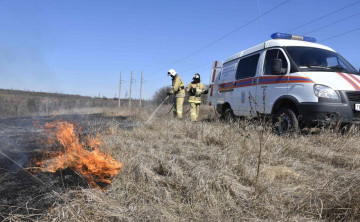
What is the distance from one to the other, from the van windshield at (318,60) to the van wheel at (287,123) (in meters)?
0.89

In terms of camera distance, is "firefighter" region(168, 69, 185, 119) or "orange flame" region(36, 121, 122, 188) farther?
"firefighter" region(168, 69, 185, 119)

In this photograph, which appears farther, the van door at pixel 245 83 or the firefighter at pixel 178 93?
the firefighter at pixel 178 93

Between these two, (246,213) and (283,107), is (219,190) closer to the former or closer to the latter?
(246,213)

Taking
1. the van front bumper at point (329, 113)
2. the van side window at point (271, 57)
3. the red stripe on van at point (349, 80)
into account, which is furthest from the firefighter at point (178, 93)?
the red stripe on van at point (349, 80)

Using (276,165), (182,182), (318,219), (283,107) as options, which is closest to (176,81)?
(283,107)

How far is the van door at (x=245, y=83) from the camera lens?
234 inches

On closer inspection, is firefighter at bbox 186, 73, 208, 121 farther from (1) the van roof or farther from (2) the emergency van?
(1) the van roof

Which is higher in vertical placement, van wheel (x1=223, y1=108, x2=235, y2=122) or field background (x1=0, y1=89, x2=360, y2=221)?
van wheel (x1=223, y1=108, x2=235, y2=122)

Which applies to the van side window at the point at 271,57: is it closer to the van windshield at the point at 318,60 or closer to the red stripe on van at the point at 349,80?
the van windshield at the point at 318,60

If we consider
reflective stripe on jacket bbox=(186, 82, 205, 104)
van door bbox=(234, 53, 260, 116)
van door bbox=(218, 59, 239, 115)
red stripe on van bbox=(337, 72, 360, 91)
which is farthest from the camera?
reflective stripe on jacket bbox=(186, 82, 205, 104)

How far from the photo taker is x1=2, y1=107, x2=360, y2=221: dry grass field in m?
1.95

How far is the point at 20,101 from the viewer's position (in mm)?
28438

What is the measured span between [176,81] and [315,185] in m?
5.94

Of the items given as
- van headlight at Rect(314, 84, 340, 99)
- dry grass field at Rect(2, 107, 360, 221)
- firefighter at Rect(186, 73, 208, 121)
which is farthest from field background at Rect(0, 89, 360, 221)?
firefighter at Rect(186, 73, 208, 121)
